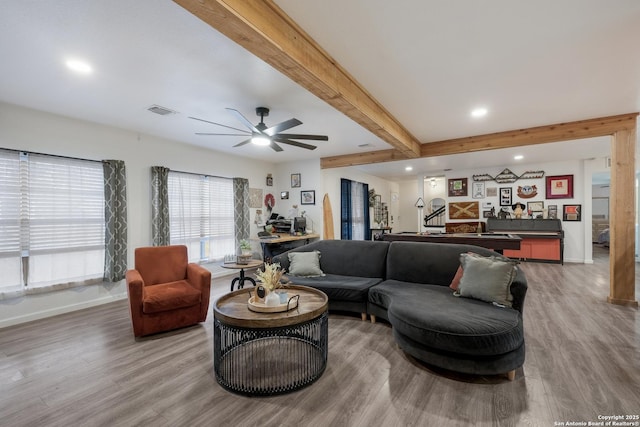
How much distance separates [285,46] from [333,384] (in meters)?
2.42

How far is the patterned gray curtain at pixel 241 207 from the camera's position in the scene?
6113mm

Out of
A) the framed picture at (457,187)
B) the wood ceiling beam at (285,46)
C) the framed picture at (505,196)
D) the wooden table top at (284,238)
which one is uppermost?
the wood ceiling beam at (285,46)

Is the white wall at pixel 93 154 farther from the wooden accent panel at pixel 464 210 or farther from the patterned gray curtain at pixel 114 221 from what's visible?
the wooden accent panel at pixel 464 210

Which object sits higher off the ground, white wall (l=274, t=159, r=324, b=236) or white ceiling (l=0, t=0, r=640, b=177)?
white ceiling (l=0, t=0, r=640, b=177)

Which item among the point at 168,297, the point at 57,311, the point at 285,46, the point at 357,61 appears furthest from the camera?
the point at 57,311

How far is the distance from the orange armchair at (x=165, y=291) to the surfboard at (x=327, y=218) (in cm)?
373

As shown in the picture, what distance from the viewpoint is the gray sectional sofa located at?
2.06 metres

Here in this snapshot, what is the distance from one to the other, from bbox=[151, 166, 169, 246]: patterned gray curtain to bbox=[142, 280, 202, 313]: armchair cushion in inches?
62.7

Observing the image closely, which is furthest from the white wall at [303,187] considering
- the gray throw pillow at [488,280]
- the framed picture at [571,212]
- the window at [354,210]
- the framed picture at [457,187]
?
the framed picture at [571,212]

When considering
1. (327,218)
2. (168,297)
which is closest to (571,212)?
(327,218)

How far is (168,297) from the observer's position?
9.87 ft

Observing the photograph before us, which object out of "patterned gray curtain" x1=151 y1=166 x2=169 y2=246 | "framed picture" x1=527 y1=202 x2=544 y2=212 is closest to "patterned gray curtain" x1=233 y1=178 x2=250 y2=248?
"patterned gray curtain" x1=151 y1=166 x2=169 y2=246

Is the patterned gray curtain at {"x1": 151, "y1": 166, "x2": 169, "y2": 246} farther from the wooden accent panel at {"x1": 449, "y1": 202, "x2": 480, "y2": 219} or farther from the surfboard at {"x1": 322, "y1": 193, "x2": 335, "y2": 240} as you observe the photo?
the wooden accent panel at {"x1": 449, "y1": 202, "x2": 480, "y2": 219}

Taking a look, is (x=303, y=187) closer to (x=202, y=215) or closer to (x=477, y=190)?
(x=202, y=215)
